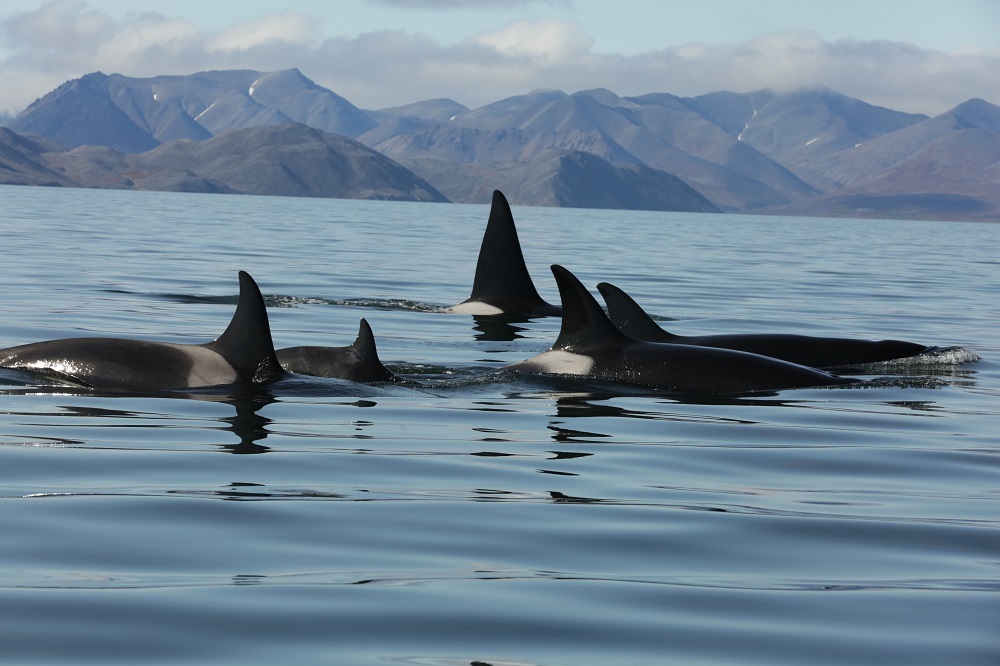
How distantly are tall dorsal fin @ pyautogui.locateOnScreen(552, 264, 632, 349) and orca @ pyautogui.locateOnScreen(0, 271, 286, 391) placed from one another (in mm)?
2437

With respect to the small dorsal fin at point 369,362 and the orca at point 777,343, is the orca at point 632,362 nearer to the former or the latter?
the orca at point 777,343

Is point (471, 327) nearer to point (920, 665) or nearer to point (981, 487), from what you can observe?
point (981, 487)

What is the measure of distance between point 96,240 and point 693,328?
25.4m

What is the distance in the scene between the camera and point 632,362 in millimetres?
12219

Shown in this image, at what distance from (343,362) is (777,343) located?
192 inches

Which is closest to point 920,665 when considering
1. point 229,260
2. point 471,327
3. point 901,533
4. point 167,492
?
point 901,533

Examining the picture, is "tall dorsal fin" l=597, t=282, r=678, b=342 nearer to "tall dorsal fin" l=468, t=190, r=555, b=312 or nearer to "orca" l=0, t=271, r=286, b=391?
"orca" l=0, t=271, r=286, b=391

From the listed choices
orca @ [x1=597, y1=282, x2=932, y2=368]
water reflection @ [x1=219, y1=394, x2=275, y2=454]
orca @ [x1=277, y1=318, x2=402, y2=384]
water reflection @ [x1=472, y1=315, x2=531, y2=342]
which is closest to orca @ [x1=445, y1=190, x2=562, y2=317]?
water reflection @ [x1=472, y1=315, x2=531, y2=342]

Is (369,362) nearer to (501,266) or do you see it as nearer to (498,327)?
(498,327)

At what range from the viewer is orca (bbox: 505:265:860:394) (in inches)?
473

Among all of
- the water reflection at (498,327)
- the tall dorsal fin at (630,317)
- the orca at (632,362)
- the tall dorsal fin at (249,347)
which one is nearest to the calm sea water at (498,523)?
the tall dorsal fin at (249,347)

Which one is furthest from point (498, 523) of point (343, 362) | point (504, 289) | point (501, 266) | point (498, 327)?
point (504, 289)

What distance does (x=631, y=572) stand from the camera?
5766 millimetres

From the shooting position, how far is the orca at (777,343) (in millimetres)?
13211
